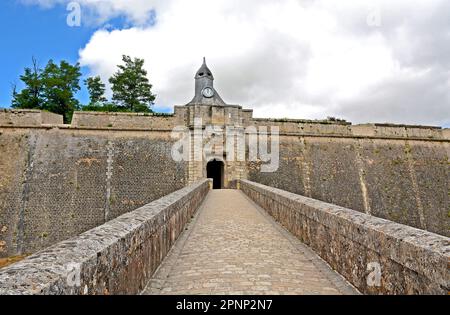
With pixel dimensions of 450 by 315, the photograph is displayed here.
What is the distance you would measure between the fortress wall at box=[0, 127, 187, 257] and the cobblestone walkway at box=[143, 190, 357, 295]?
40.8 feet

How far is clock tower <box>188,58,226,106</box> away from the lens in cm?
4217

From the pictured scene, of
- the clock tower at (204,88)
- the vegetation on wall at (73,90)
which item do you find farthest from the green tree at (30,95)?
the clock tower at (204,88)

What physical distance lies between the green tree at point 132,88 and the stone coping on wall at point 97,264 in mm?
34943

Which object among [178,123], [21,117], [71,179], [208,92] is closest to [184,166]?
[178,123]

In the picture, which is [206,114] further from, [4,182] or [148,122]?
[4,182]

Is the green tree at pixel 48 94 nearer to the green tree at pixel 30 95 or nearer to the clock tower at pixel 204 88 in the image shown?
the green tree at pixel 30 95

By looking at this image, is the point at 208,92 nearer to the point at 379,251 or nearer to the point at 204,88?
the point at 204,88

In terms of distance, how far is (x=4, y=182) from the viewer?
1694cm

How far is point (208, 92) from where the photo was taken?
42.7 meters

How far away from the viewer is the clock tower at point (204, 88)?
1660 inches

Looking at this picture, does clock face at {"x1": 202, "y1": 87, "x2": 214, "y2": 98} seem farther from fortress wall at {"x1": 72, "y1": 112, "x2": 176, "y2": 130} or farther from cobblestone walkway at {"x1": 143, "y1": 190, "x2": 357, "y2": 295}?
cobblestone walkway at {"x1": 143, "y1": 190, "x2": 357, "y2": 295}

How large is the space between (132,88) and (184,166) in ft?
71.3
